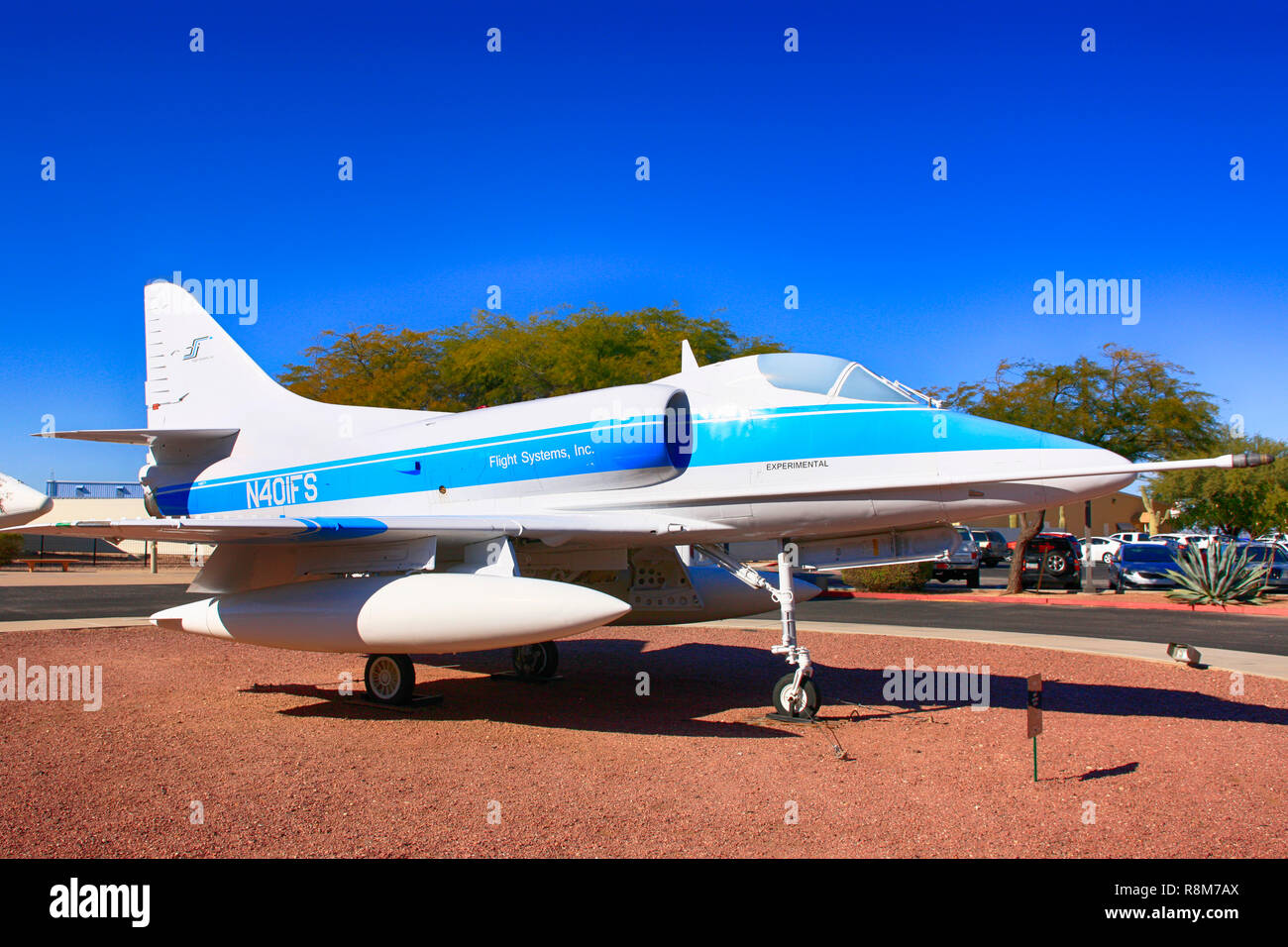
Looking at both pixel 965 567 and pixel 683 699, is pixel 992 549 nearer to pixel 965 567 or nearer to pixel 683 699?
pixel 965 567

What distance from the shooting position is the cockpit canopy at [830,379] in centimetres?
904

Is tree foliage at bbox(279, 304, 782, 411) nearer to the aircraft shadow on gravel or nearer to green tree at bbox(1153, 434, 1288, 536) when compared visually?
the aircraft shadow on gravel

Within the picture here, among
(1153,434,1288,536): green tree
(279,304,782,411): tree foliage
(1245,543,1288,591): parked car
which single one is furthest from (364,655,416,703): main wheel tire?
(1153,434,1288,536): green tree

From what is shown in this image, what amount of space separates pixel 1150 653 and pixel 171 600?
22314mm

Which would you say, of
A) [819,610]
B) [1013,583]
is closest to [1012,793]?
[819,610]

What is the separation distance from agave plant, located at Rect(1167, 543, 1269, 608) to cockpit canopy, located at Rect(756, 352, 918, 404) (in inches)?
684

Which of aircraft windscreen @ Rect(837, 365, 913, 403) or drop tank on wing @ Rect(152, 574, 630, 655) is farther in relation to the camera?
aircraft windscreen @ Rect(837, 365, 913, 403)

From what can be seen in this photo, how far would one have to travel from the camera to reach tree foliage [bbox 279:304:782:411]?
2603 centimetres

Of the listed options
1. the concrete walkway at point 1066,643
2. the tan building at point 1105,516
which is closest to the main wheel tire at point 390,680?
the concrete walkway at point 1066,643

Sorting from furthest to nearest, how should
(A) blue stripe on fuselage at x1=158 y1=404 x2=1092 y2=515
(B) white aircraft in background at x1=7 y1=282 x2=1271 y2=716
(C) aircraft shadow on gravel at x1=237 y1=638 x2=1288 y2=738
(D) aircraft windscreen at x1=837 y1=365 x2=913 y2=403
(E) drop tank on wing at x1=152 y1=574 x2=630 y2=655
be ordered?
(C) aircraft shadow on gravel at x1=237 y1=638 x2=1288 y2=738 < (D) aircraft windscreen at x1=837 y1=365 x2=913 y2=403 < (A) blue stripe on fuselage at x1=158 y1=404 x2=1092 y2=515 < (B) white aircraft in background at x1=7 y1=282 x2=1271 y2=716 < (E) drop tank on wing at x1=152 y1=574 x2=630 y2=655

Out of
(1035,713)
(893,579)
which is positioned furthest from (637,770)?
(893,579)

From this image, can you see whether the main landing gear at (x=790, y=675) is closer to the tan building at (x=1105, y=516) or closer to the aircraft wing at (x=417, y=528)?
the aircraft wing at (x=417, y=528)

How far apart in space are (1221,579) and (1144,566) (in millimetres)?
6361

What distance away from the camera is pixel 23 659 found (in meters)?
12.9
